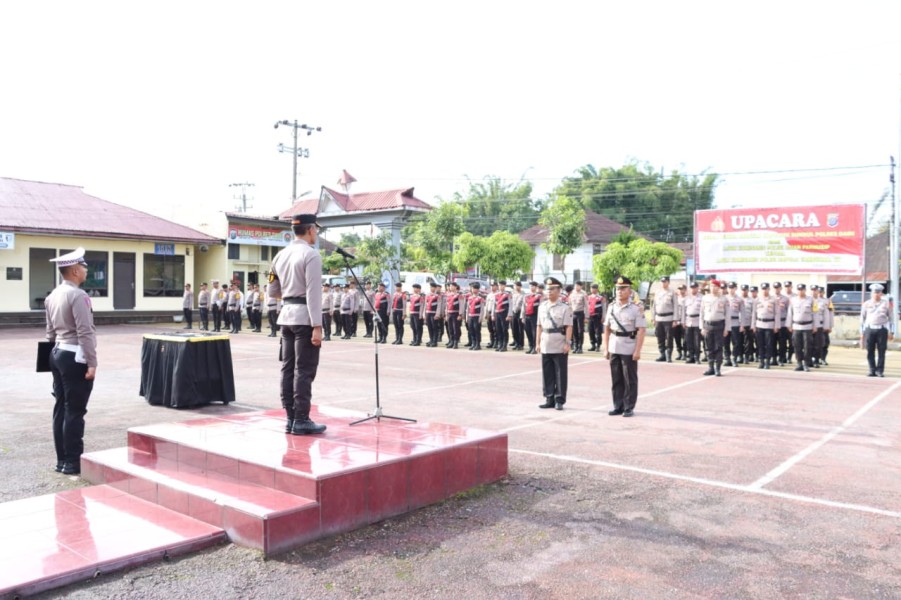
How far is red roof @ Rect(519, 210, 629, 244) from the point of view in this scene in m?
46.8

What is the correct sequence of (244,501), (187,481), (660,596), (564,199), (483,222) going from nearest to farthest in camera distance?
(660,596) → (244,501) → (187,481) → (564,199) → (483,222)

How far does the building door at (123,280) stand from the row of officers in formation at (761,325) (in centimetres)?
2190

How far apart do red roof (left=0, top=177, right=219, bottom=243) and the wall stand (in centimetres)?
56

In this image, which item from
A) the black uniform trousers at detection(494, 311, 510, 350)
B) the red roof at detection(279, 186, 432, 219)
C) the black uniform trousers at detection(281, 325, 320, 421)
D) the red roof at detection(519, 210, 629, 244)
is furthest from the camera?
the red roof at detection(519, 210, 629, 244)

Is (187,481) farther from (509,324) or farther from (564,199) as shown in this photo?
(564,199)

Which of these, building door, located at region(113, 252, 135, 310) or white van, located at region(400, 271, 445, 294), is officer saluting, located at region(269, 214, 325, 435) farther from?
white van, located at region(400, 271, 445, 294)

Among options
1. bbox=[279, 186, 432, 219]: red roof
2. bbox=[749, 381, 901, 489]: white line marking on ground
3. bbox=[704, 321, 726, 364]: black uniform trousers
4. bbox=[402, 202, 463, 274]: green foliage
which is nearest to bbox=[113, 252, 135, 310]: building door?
bbox=[279, 186, 432, 219]: red roof

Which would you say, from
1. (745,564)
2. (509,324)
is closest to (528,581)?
(745,564)

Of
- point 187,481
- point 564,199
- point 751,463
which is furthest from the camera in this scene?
point 564,199

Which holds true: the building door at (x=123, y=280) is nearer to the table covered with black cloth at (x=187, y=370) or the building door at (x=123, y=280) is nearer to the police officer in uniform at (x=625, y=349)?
the table covered with black cloth at (x=187, y=370)

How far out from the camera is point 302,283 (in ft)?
19.2

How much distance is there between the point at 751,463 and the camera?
6.79 m

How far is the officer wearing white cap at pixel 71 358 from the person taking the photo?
20.3 ft

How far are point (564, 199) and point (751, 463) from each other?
2517 cm
